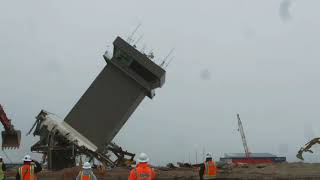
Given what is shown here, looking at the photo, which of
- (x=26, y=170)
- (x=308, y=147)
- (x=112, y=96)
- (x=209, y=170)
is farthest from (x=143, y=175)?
(x=112, y=96)

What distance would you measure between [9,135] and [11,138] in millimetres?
254

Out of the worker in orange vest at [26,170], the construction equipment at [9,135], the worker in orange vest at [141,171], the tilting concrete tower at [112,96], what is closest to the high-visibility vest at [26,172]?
the worker in orange vest at [26,170]

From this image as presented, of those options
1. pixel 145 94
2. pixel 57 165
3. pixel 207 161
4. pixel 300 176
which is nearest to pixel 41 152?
pixel 57 165

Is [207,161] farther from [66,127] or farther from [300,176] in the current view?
[66,127]

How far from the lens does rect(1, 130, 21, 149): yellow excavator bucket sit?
3622 centimetres

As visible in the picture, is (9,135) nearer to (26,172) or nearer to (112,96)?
(112,96)

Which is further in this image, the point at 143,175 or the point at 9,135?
the point at 9,135

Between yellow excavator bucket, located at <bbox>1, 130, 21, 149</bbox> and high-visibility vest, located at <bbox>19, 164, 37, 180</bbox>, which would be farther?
yellow excavator bucket, located at <bbox>1, 130, 21, 149</bbox>

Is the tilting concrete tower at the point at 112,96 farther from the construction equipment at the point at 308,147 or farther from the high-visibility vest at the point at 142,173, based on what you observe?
the high-visibility vest at the point at 142,173

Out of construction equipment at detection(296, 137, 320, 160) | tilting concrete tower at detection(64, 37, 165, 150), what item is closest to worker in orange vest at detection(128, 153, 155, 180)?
construction equipment at detection(296, 137, 320, 160)

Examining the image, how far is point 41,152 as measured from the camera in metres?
48.2

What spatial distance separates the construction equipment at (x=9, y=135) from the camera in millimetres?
36156

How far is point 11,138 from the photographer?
36.4 metres

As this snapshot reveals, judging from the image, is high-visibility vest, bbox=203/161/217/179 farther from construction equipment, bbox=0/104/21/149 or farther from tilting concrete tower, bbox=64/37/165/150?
tilting concrete tower, bbox=64/37/165/150
